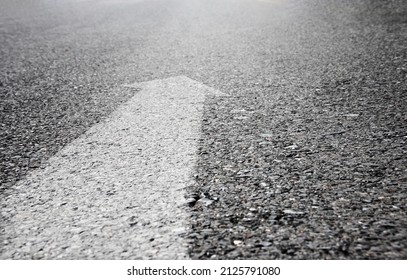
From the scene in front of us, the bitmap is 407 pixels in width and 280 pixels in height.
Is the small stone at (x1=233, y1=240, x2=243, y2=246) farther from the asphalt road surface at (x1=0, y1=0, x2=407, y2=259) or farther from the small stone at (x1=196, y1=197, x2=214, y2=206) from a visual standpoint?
the small stone at (x1=196, y1=197, x2=214, y2=206)

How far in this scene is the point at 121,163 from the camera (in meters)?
2.14

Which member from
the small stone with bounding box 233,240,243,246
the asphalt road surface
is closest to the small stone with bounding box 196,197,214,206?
the asphalt road surface

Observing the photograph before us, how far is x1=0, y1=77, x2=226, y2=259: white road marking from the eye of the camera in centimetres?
147

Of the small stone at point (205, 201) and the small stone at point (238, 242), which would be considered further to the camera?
the small stone at point (205, 201)

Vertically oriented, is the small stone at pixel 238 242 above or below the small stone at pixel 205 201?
below

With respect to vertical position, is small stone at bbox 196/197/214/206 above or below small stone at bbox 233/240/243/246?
above

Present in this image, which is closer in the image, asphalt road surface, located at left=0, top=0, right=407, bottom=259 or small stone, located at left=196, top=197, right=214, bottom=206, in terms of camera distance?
asphalt road surface, located at left=0, top=0, right=407, bottom=259

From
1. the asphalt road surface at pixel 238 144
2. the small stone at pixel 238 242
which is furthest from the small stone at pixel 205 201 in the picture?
the small stone at pixel 238 242

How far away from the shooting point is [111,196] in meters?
1.81

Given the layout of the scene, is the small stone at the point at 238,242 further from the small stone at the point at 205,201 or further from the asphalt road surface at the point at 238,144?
the small stone at the point at 205,201

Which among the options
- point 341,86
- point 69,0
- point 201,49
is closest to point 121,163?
point 341,86

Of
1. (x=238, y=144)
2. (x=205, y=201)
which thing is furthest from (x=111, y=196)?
(x=238, y=144)

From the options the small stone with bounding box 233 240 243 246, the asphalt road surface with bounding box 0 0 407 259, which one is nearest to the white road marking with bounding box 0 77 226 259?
the asphalt road surface with bounding box 0 0 407 259

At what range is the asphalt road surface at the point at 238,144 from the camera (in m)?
1.47
